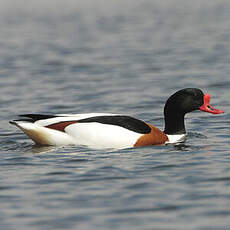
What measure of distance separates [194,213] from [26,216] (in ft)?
6.18

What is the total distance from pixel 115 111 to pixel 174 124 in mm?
3048

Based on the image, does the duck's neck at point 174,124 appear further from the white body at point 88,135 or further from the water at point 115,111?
the white body at point 88,135

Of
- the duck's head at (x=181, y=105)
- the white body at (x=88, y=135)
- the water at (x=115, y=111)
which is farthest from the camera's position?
the duck's head at (x=181, y=105)

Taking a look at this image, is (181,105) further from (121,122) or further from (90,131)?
(90,131)

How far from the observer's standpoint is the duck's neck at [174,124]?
12.8m

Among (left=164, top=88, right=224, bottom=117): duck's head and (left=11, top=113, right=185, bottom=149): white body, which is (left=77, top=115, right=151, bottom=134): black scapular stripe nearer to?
(left=11, top=113, right=185, bottom=149): white body

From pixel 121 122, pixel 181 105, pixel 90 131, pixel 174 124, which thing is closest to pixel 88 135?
pixel 90 131

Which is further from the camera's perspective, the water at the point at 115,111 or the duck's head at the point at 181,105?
the duck's head at the point at 181,105

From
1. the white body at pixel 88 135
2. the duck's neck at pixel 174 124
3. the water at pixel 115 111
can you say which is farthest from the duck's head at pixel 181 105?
the white body at pixel 88 135

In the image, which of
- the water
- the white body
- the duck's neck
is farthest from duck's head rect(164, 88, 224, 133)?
the white body

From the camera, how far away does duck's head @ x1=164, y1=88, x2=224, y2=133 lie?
41.7ft

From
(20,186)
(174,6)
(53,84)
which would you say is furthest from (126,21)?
(20,186)

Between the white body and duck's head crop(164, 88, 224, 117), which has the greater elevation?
duck's head crop(164, 88, 224, 117)

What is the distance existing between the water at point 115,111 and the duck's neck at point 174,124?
13.9 inches
